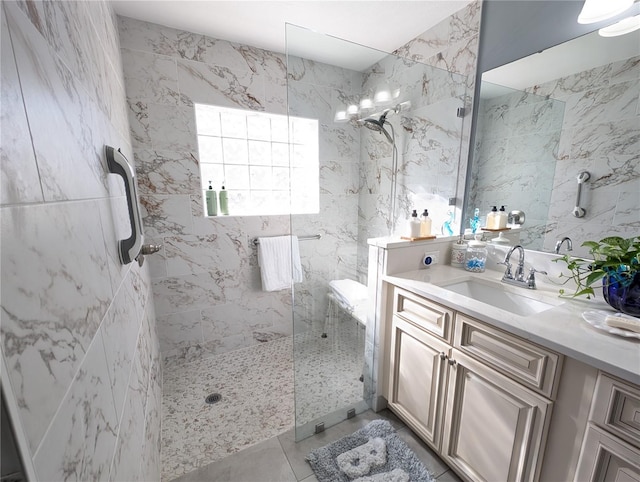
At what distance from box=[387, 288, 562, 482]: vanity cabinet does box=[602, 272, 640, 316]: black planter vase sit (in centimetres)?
42

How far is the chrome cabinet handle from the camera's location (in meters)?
0.91

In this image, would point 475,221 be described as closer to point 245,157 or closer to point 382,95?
point 382,95

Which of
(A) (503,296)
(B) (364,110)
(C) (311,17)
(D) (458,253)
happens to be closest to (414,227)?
(D) (458,253)

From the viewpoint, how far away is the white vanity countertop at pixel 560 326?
79 centimetres

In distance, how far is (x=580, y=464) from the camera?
0.85 meters

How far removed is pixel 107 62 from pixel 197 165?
2.98ft

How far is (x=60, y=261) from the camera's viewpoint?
1.64ft

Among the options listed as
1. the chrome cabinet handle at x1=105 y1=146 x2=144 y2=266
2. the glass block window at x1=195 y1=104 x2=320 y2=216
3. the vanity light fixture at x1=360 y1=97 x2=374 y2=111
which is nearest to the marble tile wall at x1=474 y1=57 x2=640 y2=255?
the vanity light fixture at x1=360 y1=97 x2=374 y2=111

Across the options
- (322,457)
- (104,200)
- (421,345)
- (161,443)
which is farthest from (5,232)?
(161,443)

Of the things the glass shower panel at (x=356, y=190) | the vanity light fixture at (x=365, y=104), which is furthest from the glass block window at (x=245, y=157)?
the vanity light fixture at (x=365, y=104)

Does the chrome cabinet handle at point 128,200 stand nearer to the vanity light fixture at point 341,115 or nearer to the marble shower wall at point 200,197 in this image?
the marble shower wall at point 200,197

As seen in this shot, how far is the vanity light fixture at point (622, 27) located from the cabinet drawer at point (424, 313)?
1.39 metres

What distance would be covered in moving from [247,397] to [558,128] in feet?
8.05

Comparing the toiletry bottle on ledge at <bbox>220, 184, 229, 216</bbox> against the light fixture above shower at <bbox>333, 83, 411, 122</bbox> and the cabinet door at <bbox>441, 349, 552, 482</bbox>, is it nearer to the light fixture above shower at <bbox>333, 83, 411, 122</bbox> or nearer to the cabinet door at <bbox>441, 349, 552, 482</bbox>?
the light fixture above shower at <bbox>333, 83, 411, 122</bbox>
